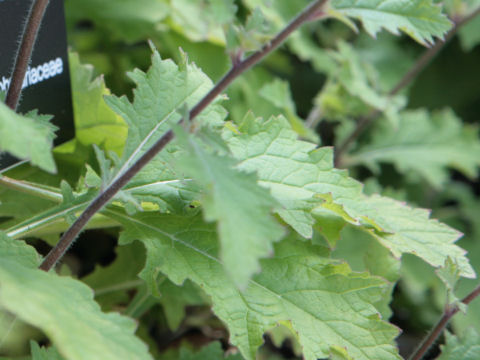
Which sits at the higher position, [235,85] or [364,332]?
[235,85]

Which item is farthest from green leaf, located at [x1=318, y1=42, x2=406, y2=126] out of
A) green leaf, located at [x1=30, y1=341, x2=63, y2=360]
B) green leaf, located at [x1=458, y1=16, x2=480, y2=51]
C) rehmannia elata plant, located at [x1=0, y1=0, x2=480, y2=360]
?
green leaf, located at [x1=30, y1=341, x2=63, y2=360]

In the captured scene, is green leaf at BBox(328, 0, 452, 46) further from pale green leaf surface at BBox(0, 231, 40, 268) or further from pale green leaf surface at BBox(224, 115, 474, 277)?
pale green leaf surface at BBox(0, 231, 40, 268)

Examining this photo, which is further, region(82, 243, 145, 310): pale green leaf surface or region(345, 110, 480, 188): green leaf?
region(345, 110, 480, 188): green leaf

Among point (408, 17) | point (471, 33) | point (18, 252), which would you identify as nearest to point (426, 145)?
point (471, 33)

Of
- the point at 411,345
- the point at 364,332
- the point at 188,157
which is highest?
the point at 188,157

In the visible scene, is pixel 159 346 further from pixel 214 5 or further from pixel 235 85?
pixel 214 5

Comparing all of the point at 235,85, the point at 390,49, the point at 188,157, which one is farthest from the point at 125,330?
the point at 390,49

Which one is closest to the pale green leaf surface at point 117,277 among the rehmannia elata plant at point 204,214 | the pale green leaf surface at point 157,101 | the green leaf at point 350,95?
the rehmannia elata plant at point 204,214

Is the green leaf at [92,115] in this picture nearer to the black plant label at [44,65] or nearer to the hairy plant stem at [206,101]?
the black plant label at [44,65]
